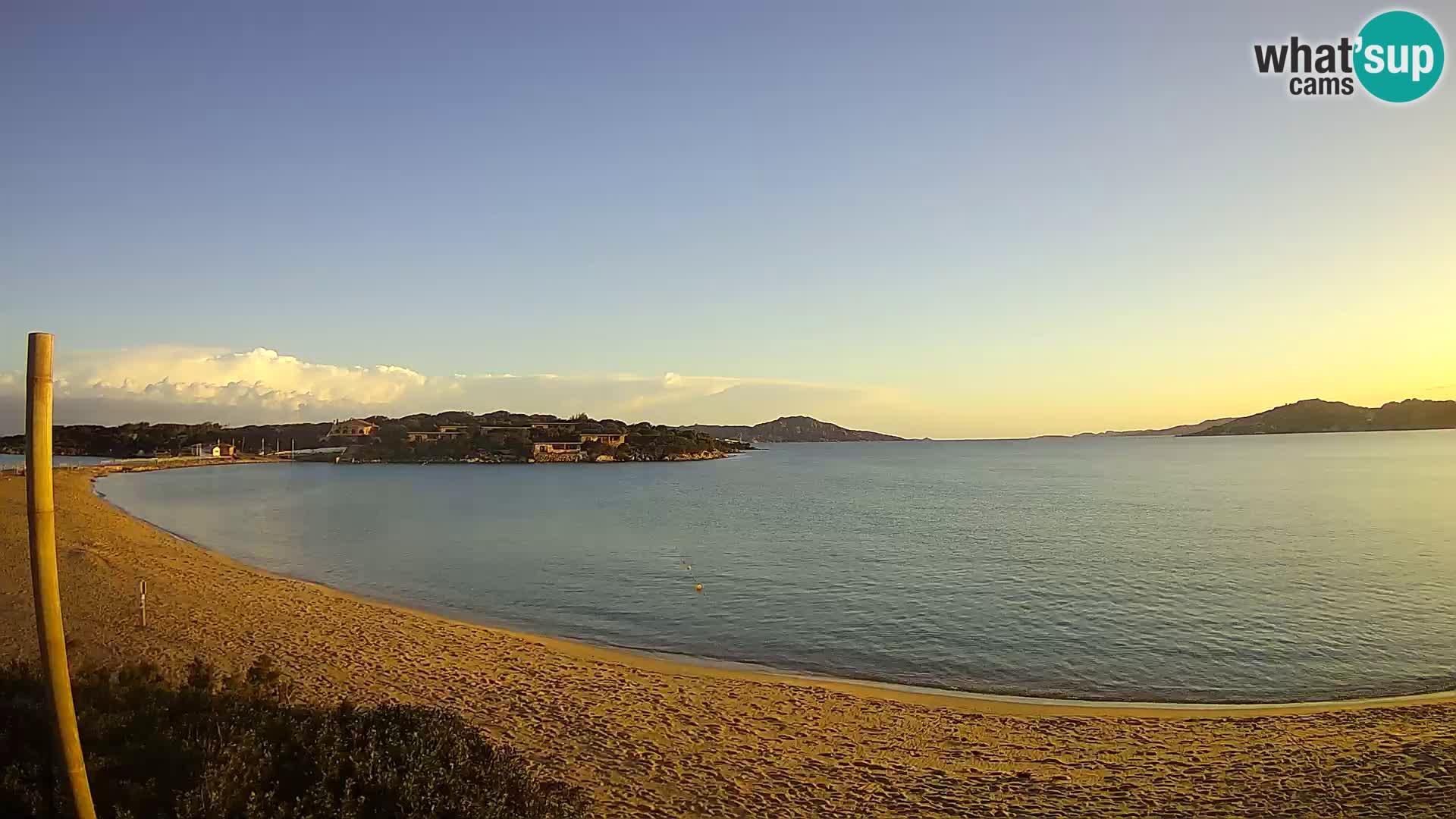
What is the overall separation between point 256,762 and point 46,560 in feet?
8.64

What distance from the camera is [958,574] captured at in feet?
86.0

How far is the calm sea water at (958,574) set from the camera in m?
16.1

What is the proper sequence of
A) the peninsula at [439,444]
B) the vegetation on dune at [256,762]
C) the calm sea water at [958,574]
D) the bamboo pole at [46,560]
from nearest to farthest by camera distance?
the bamboo pole at [46,560] < the vegetation on dune at [256,762] < the calm sea water at [958,574] < the peninsula at [439,444]

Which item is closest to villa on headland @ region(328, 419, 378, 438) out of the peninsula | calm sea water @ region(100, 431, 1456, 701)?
the peninsula

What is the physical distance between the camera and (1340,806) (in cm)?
823

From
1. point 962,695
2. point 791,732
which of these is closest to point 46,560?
point 791,732

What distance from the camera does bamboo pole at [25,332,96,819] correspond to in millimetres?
4137

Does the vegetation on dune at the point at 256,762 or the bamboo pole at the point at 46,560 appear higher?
the bamboo pole at the point at 46,560

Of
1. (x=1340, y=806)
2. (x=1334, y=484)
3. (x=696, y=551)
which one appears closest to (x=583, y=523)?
(x=696, y=551)

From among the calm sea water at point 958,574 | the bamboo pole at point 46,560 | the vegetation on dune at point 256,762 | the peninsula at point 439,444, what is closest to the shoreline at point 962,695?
the calm sea water at point 958,574

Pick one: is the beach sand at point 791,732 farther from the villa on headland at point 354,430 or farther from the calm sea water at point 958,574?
the villa on headland at point 354,430

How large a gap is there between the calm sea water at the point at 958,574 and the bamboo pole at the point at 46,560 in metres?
12.8

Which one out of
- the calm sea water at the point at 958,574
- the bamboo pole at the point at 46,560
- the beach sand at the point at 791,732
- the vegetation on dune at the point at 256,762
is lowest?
the calm sea water at the point at 958,574

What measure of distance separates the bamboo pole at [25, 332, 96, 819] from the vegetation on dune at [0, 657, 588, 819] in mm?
839
